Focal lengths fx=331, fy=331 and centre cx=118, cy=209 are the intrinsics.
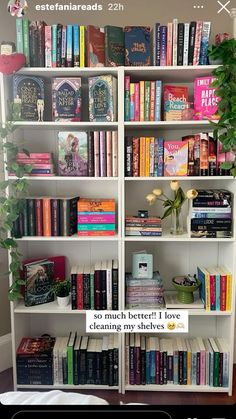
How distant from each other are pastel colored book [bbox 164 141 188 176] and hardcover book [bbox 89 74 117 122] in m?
0.26

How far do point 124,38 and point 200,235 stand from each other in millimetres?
858

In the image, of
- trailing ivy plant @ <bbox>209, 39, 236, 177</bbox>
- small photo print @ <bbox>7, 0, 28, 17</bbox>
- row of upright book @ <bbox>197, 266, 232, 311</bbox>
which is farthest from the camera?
row of upright book @ <bbox>197, 266, 232, 311</bbox>

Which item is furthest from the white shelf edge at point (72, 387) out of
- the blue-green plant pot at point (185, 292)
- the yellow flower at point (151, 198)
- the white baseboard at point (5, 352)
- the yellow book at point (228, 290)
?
the yellow flower at point (151, 198)

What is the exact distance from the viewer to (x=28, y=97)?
135 centimetres

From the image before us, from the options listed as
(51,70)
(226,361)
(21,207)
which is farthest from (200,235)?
(51,70)

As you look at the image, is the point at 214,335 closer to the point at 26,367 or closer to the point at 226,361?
the point at 226,361

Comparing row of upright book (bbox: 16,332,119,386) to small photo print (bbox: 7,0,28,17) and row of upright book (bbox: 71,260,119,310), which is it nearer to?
row of upright book (bbox: 71,260,119,310)

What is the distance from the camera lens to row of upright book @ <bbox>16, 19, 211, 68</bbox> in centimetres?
128

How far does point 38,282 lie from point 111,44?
106 cm

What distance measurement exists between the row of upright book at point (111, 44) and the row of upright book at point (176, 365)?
1195 mm

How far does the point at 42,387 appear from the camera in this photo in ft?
4.91

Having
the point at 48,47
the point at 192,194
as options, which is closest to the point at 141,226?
the point at 192,194

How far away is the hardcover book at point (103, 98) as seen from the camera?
1.34 metres
